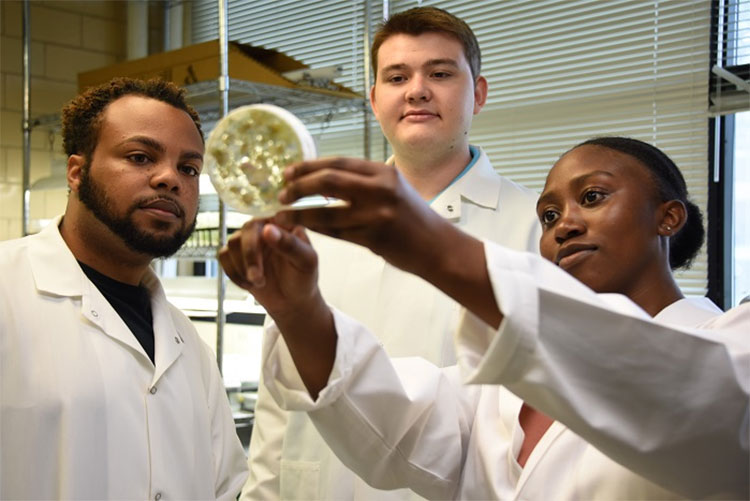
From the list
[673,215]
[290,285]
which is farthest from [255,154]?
[673,215]

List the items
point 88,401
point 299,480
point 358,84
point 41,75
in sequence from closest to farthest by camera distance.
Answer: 1. point 88,401
2. point 299,480
3. point 358,84
4. point 41,75

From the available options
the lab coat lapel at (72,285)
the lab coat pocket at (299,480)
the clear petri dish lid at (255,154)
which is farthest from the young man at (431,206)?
the clear petri dish lid at (255,154)

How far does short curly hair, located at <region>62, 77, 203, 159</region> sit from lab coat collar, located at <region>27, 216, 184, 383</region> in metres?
0.19

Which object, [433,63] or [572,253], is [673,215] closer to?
[572,253]

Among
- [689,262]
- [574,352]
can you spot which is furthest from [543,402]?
[689,262]

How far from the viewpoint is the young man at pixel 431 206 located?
164cm

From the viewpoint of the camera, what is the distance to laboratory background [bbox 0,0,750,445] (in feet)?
7.32

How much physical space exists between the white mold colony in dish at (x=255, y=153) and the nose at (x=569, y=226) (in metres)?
0.45

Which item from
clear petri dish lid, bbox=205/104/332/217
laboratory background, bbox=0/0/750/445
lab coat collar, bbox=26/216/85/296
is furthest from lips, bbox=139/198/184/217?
laboratory background, bbox=0/0/750/445

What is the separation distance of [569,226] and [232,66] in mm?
1720

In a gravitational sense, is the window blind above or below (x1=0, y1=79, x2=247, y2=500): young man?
above

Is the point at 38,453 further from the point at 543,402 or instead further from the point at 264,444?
the point at 543,402

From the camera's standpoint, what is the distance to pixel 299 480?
64.8 inches

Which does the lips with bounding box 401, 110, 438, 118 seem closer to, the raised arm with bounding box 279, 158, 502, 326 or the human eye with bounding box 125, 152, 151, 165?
the human eye with bounding box 125, 152, 151, 165
